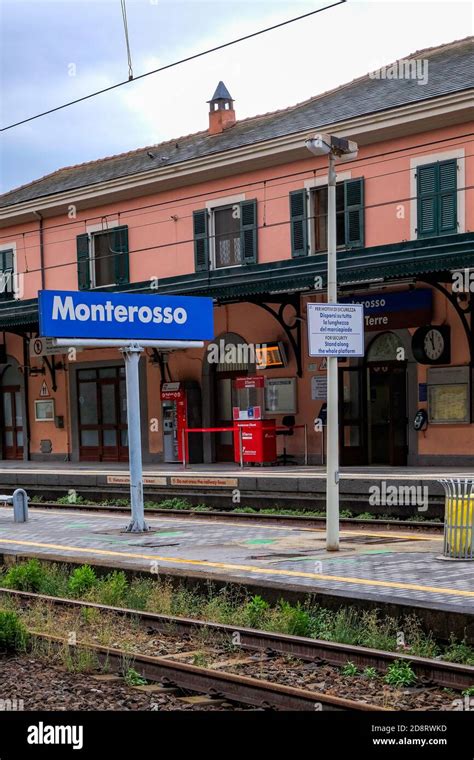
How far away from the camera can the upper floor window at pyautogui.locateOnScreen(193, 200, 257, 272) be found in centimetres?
2361

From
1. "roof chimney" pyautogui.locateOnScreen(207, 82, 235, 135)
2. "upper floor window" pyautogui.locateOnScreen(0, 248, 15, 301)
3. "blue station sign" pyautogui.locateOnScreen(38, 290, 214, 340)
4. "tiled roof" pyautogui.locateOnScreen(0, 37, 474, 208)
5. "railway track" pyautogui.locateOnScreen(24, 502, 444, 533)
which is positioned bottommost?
"railway track" pyautogui.locateOnScreen(24, 502, 444, 533)

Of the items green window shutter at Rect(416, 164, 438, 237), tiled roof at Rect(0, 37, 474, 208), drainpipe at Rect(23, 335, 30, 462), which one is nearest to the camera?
green window shutter at Rect(416, 164, 438, 237)

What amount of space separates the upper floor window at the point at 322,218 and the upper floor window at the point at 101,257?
5951 millimetres

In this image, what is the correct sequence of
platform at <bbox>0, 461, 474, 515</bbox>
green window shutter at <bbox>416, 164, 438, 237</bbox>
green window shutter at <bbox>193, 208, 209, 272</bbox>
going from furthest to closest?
green window shutter at <bbox>193, 208, 209, 272</bbox>, green window shutter at <bbox>416, 164, 438, 237</bbox>, platform at <bbox>0, 461, 474, 515</bbox>

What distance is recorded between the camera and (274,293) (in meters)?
22.0

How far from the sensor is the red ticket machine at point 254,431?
72.9 ft

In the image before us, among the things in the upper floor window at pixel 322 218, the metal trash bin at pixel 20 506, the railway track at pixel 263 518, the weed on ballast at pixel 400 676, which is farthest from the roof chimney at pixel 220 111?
the weed on ballast at pixel 400 676

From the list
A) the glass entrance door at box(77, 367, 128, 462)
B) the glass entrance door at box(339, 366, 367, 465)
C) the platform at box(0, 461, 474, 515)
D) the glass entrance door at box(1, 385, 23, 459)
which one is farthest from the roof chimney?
the glass entrance door at box(1, 385, 23, 459)

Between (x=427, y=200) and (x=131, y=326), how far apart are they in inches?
316

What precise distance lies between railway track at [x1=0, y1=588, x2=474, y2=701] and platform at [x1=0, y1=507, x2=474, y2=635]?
0.81 meters

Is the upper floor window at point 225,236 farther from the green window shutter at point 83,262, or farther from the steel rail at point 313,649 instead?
the steel rail at point 313,649

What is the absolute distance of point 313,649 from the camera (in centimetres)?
799

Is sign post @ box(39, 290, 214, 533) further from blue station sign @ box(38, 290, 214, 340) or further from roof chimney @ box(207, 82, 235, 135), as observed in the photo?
roof chimney @ box(207, 82, 235, 135)
